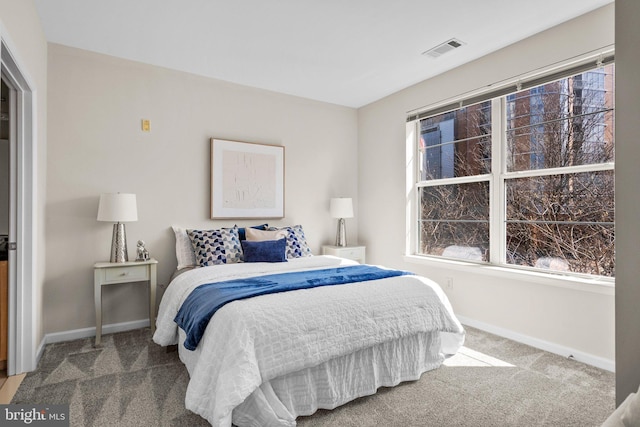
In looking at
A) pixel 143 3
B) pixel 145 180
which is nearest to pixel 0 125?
pixel 145 180

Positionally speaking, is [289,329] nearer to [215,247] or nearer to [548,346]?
[215,247]

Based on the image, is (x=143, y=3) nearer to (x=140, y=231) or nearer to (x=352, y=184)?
(x=140, y=231)

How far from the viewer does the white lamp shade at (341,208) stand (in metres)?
4.47

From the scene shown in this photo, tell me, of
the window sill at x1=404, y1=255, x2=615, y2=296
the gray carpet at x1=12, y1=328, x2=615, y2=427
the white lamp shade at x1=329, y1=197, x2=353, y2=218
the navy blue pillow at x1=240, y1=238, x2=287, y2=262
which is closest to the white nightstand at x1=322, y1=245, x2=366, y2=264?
the white lamp shade at x1=329, y1=197, x2=353, y2=218

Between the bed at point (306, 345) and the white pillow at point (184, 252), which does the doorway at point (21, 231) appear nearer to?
the bed at point (306, 345)

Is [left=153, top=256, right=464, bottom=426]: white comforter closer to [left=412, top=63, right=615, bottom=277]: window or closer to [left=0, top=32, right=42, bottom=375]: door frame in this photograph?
[left=0, top=32, right=42, bottom=375]: door frame

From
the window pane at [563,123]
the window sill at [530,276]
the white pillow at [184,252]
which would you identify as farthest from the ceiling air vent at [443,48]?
the white pillow at [184,252]

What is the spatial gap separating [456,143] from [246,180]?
2.32 m

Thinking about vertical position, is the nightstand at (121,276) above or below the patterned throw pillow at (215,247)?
below

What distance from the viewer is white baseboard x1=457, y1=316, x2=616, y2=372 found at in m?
2.59

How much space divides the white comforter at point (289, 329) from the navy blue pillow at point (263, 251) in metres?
0.67

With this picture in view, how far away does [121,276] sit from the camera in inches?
122

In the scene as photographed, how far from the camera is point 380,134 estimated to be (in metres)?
4.59

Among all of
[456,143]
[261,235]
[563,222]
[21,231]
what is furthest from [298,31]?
[563,222]
